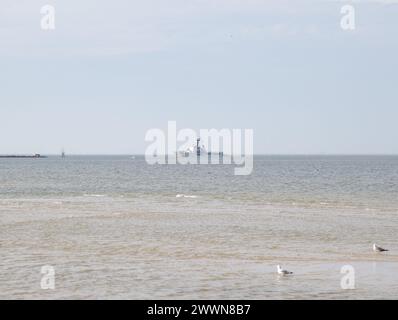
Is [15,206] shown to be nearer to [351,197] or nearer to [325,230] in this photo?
[325,230]

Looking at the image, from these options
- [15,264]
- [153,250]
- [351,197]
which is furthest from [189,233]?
[351,197]

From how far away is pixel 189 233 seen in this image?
30250 millimetres

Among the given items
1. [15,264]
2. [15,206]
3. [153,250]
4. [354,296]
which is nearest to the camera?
[354,296]

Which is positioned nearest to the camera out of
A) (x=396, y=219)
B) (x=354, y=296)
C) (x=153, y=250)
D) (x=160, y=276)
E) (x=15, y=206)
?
(x=354, y=296)

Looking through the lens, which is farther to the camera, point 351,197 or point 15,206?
point 351,197

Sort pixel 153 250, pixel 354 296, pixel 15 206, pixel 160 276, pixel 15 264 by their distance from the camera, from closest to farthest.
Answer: pixel 354 296, pixel 160 276, pixel 15 264, pixel 153 250, pixel 15 206

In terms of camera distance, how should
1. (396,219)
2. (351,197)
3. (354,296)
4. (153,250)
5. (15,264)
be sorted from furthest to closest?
(351,197) < (396,219) < (153,250) < (15,264) < (354,296)

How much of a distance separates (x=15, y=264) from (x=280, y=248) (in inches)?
381

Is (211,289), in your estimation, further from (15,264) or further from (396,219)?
(396,219)

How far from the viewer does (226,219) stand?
3688cm

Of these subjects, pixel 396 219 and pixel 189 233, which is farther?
pixel 396 219

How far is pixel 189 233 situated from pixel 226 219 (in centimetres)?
689
